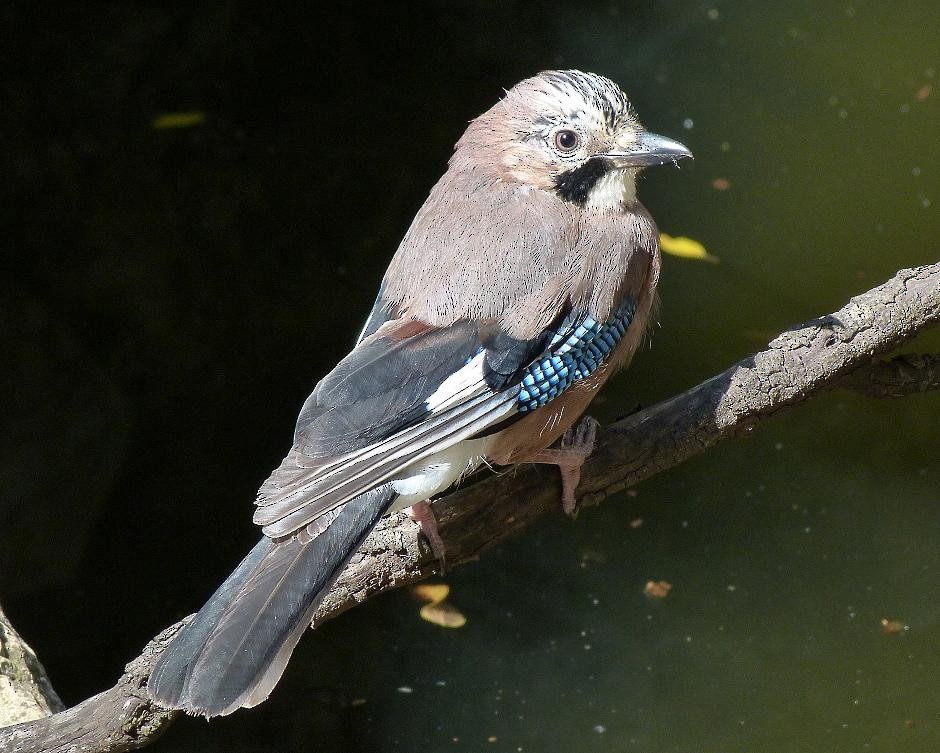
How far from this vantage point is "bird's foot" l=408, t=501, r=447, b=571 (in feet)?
9.12

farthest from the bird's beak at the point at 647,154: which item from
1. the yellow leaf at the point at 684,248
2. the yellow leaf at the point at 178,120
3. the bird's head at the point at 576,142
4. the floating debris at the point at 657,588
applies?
the yellow leaf at the point at 178,120

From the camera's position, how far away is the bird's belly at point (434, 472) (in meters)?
2.67

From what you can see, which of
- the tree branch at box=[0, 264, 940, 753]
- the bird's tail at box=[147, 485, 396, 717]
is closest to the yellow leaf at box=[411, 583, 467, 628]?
the tree branch at box=[0, 264, 940, 753]

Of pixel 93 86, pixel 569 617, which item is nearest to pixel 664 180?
pixel 569 617

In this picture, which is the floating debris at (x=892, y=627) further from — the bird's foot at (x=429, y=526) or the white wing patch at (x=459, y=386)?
the white wing patch at (x=459, y=386)

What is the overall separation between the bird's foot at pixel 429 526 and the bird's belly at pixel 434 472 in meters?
0.04

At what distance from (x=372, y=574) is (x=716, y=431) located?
2.82ft

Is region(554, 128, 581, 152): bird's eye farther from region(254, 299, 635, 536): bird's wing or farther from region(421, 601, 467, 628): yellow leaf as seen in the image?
region(421, 601, 467, 628): yellow leaf

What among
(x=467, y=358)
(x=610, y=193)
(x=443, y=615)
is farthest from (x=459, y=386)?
(x=443, y=615)

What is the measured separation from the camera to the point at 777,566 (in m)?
3.83

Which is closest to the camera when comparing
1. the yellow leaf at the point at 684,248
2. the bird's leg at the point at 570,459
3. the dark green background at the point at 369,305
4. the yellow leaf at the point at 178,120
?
the bird's leg at the point at 570,459

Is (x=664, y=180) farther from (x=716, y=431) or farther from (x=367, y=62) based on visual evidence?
(x=716, y=431)

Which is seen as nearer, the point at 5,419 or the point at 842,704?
the point at 842,704

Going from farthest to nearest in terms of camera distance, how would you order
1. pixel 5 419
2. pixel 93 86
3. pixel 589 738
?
pixel 93 86
pixel 5 419
pixel 589 738
